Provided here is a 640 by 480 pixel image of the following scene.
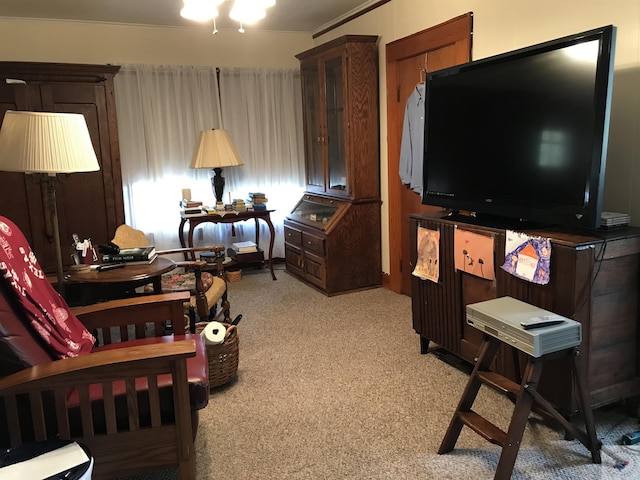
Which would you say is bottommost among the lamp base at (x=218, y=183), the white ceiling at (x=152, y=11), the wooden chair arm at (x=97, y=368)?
the wooden chair arm at (x=97, y=368)

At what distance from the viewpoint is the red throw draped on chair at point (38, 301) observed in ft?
5.92

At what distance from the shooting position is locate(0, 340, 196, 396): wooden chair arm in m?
1.66

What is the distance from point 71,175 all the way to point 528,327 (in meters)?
3.66

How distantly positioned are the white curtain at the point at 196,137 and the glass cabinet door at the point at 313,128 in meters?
0.42

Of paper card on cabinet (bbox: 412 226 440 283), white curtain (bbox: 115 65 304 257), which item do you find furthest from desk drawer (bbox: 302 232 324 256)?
paper card on cabinet (bbox: 412 226 440 283)

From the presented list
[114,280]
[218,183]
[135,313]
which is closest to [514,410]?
[135,313]

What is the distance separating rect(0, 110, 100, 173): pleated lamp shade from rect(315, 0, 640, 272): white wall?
2.46 metres

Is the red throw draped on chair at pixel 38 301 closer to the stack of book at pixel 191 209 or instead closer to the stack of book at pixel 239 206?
the stack of book at pixel 191 209

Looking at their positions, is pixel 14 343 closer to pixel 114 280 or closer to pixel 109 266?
pixel 114 280

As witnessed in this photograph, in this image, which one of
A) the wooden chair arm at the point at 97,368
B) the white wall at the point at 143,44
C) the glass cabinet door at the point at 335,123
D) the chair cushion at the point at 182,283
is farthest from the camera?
the white wall at the point at 143,44

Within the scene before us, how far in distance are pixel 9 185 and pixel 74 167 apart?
7.43 feet

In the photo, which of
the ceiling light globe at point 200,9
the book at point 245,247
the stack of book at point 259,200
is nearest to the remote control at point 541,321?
the ceiling light globe at point 200,9

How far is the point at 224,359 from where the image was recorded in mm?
2775

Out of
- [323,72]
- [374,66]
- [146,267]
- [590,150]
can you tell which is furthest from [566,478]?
[323,72]
